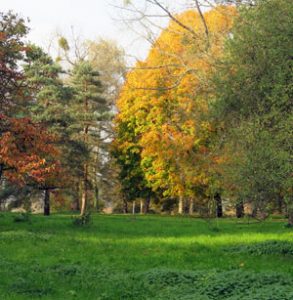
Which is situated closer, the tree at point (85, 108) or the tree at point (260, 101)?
the tree at point (260, 101)

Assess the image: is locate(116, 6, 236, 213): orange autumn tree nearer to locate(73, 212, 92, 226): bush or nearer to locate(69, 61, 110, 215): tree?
locate(69, 61, 110, 215): tree

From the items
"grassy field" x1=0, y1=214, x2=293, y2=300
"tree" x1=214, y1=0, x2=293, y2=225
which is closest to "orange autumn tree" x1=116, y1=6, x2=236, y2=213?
"grassy field" x1=0, y1=214, x2=293, y2=300

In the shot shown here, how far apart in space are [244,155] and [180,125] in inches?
1209

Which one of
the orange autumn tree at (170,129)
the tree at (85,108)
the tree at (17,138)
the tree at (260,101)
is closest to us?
the tree at (260,101)

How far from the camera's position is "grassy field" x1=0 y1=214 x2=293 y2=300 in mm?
11859

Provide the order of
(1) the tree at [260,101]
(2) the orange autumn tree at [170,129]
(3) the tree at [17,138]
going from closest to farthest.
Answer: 1. (1) the tree at [260,101]
2. (3) the tree at [17,138]
3. (2) the orange autumn tree at [170,129]

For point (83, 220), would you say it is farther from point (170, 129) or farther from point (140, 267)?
point (170, 129)

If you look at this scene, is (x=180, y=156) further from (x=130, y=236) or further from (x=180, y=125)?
(x=130, y=236)

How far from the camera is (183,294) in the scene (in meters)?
11.6

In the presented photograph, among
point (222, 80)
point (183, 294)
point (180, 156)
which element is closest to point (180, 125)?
point (180, 156)

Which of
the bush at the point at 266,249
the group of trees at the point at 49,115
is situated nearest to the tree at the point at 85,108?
the group of trees at the point at 49,115

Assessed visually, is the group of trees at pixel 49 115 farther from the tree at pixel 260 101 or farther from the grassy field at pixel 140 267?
the tree at pixel 260 101

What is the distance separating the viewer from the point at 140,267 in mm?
16344

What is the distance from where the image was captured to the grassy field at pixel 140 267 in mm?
11859
